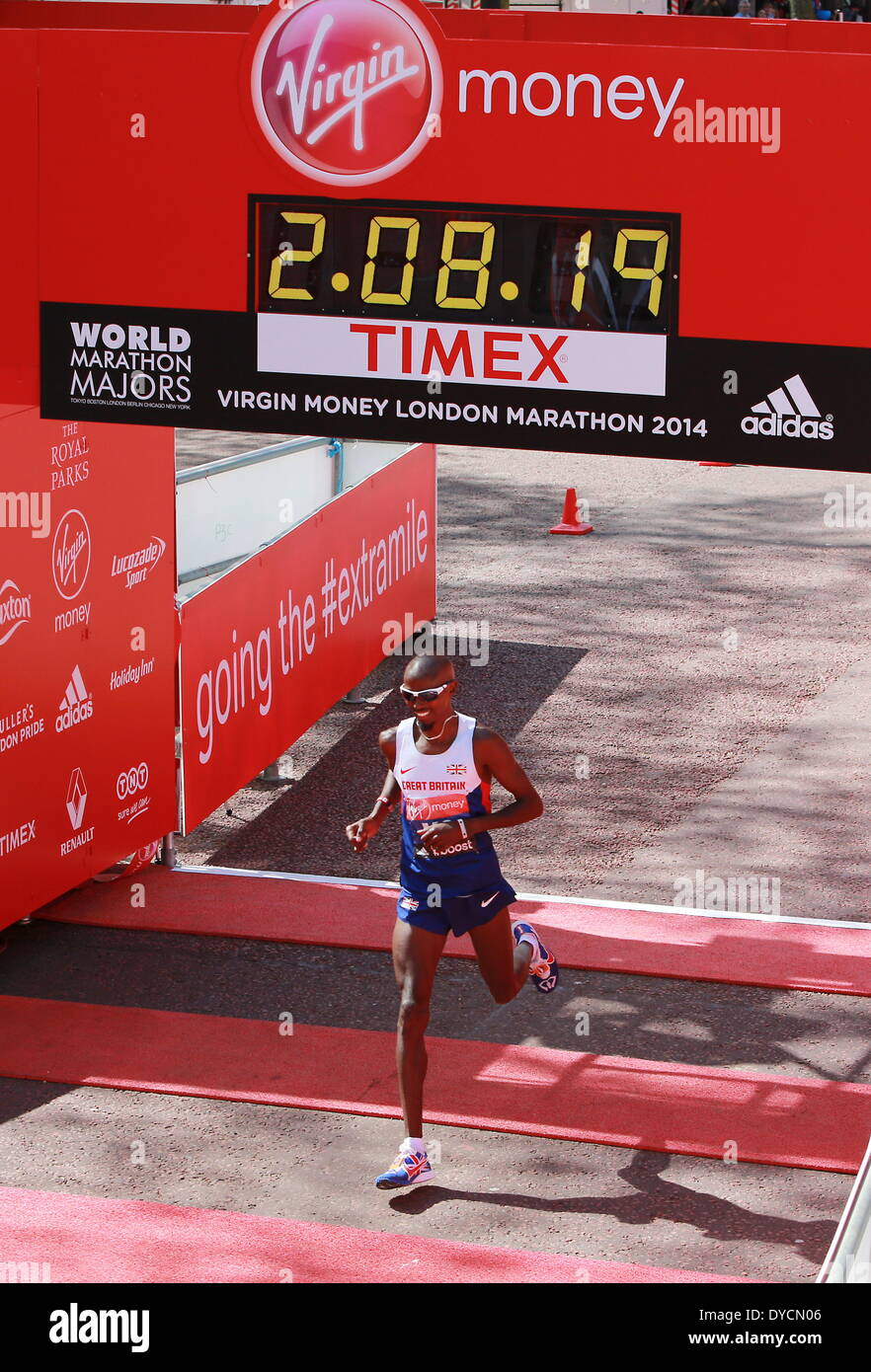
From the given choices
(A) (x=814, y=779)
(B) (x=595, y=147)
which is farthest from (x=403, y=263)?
(A) (x=814, y=779)

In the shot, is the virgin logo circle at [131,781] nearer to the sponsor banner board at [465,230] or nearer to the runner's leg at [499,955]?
the sponsor banner board at [465,230]

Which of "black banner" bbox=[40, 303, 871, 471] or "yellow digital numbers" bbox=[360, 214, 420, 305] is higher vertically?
"yellow digital numbers" bbox=[360, 214, 420, 305]

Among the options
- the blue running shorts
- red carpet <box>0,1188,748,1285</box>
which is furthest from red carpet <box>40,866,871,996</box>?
red carpet <box>0,1188,748,1285</box>

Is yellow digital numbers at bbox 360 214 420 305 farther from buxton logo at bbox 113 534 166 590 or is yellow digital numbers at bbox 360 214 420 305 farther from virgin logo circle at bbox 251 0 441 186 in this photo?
buxton logo at bbox 113 534 166 590

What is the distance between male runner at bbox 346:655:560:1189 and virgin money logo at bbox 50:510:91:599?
308 centimetres

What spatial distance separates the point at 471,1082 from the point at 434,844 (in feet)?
5.40

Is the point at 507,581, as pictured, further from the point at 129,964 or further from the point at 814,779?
the point at 129,964

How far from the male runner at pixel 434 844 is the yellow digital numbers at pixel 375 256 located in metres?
1.66

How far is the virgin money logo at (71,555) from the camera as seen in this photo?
9.65 metres

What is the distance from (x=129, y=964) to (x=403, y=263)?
13.7 ft

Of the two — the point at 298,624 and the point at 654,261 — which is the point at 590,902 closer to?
the point at 298,624

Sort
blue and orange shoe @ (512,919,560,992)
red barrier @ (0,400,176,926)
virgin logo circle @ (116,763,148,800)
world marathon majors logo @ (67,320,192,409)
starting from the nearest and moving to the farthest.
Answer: world marathon majors logo @ (67,320,192,409) → blue and orange shoe @ (512,919,560,992) → red barrier @ (0,400,176,926) → virgin logo circle @ (116,763,148,800)

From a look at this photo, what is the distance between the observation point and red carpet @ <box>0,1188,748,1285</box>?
6.53 meters
